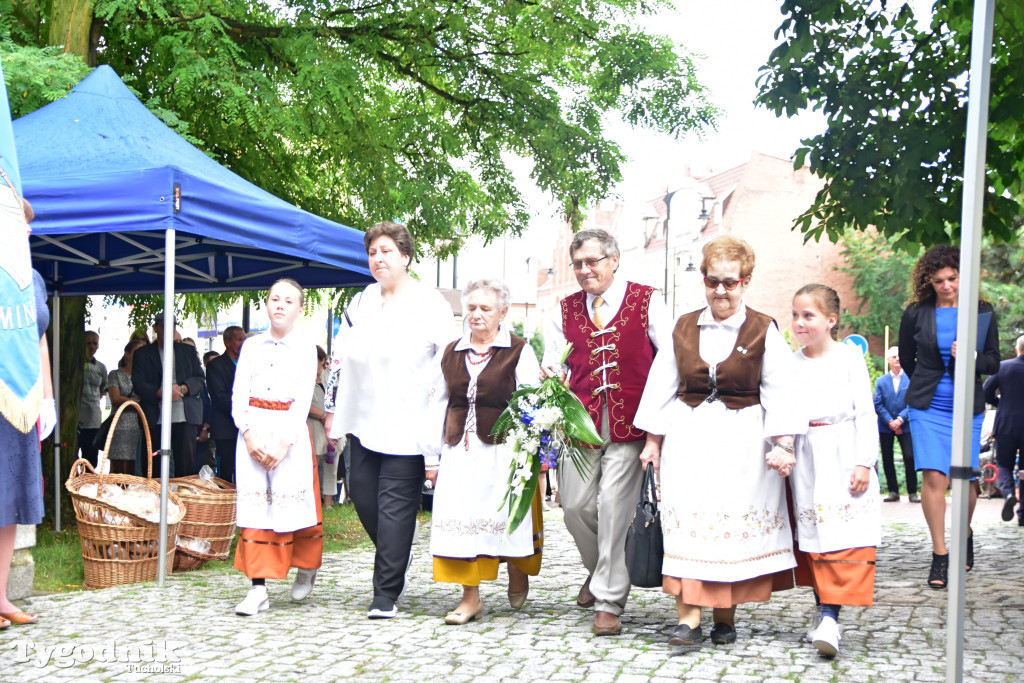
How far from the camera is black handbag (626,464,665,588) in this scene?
5121 mm

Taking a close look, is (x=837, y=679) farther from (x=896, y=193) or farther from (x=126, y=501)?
(x=126, y=501)

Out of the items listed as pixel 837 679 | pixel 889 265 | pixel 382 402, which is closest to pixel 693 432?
pixel 837 679

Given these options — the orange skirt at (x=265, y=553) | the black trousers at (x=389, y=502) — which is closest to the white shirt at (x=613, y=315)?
the black trousers at (x=389, y=502)

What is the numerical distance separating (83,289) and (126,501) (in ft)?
12.6

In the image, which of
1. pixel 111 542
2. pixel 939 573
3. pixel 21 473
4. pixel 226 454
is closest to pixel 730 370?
pixel 939 573

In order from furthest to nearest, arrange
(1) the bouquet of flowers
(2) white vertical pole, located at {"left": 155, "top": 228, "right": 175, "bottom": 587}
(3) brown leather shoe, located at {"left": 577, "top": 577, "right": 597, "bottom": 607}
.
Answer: (2) white vertical pole, located at {"left": 155, "top": 228, "right": 175, "bottom": 587} < (3) brown leather shoe, located at {"left": 577, "top": 577, "right": 597, "bottom": 607} < (1) the bouquet of flowers

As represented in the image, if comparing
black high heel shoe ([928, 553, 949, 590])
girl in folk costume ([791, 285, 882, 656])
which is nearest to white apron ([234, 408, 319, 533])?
girl in folk costume ([791, 285, 882, 656])

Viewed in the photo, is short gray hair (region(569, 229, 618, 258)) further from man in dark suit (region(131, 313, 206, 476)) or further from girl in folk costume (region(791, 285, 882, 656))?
man in dark suit (region(131, 313, 206, 476))

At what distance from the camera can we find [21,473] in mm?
5496

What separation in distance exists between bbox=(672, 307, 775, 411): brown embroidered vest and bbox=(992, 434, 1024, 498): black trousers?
694 centimetres

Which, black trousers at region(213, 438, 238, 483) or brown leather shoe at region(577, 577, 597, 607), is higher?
black trousers at region(213, 438, 238, 483)

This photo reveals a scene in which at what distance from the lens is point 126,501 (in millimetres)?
7180

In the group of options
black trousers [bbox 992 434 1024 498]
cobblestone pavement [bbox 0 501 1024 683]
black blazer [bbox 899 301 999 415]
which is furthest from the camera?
black trousers [bbox 992 434 1024 498]

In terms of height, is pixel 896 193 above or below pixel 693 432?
above
